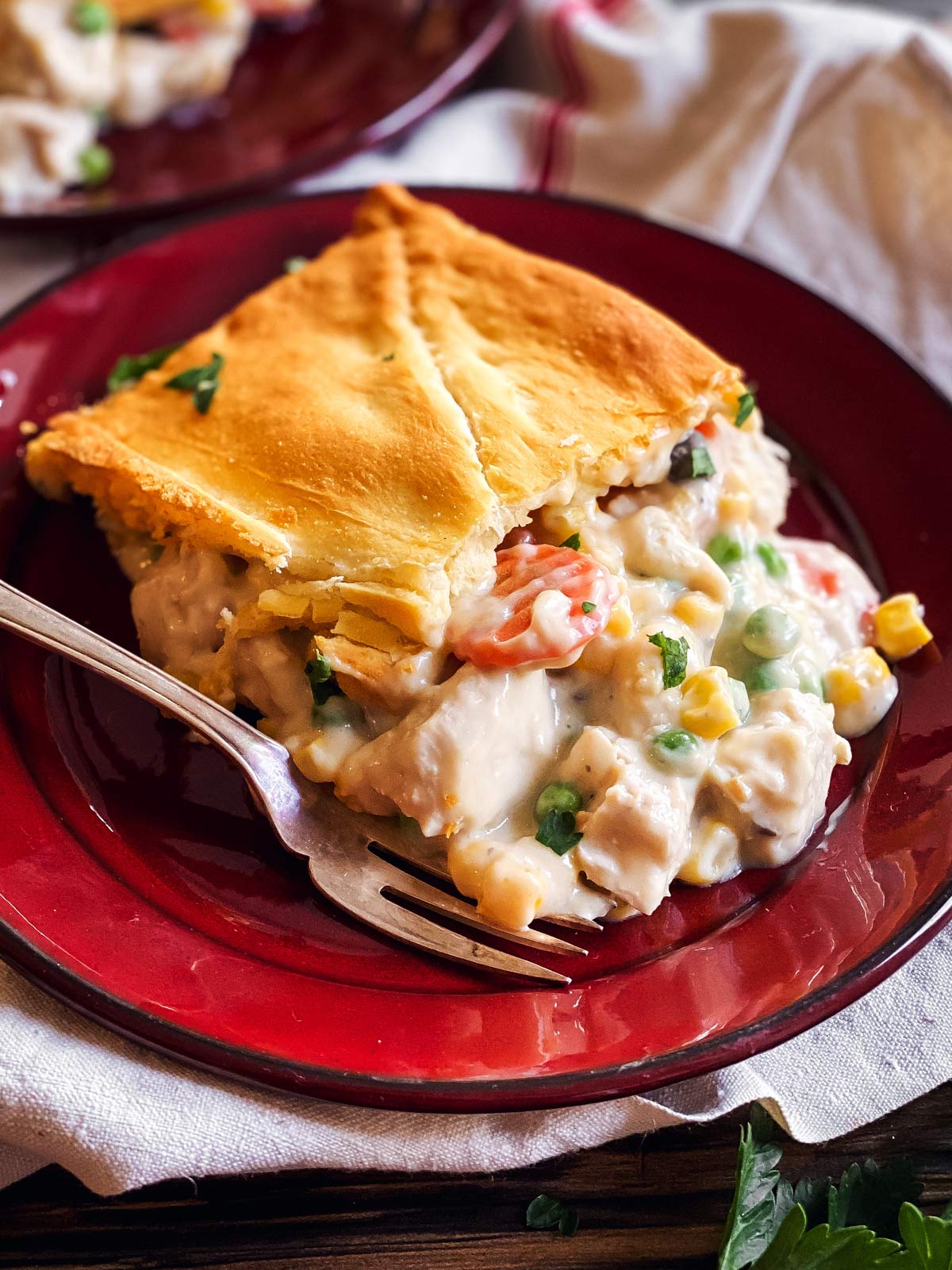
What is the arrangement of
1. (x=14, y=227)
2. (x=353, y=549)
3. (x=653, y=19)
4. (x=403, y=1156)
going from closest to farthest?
1. (x=403, y=1156)
2. (x=353, y=549)
3. (x=14, y=227)
4. (x=653, y=19)

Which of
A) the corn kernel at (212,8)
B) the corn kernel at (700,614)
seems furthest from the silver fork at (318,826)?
the corn kernel at (212,8)

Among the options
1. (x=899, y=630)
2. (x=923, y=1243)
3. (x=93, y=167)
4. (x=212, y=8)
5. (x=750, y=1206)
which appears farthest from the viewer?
(x=212, y=8)

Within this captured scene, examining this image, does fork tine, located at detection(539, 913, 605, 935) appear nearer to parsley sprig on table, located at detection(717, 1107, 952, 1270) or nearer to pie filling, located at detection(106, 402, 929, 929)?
pie filling, located at detection(106, 402, 929, 929)

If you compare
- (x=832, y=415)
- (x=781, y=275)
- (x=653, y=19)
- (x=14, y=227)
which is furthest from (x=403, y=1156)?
(x=653, y=19)

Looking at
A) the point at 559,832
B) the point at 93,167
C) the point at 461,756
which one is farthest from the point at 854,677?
the point at 93,167

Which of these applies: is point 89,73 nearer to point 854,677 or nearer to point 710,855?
point 854,677

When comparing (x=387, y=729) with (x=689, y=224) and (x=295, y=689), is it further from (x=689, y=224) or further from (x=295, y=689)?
(x=689, y=224)

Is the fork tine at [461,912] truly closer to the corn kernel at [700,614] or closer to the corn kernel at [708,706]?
the corn kernel at [708,706]
